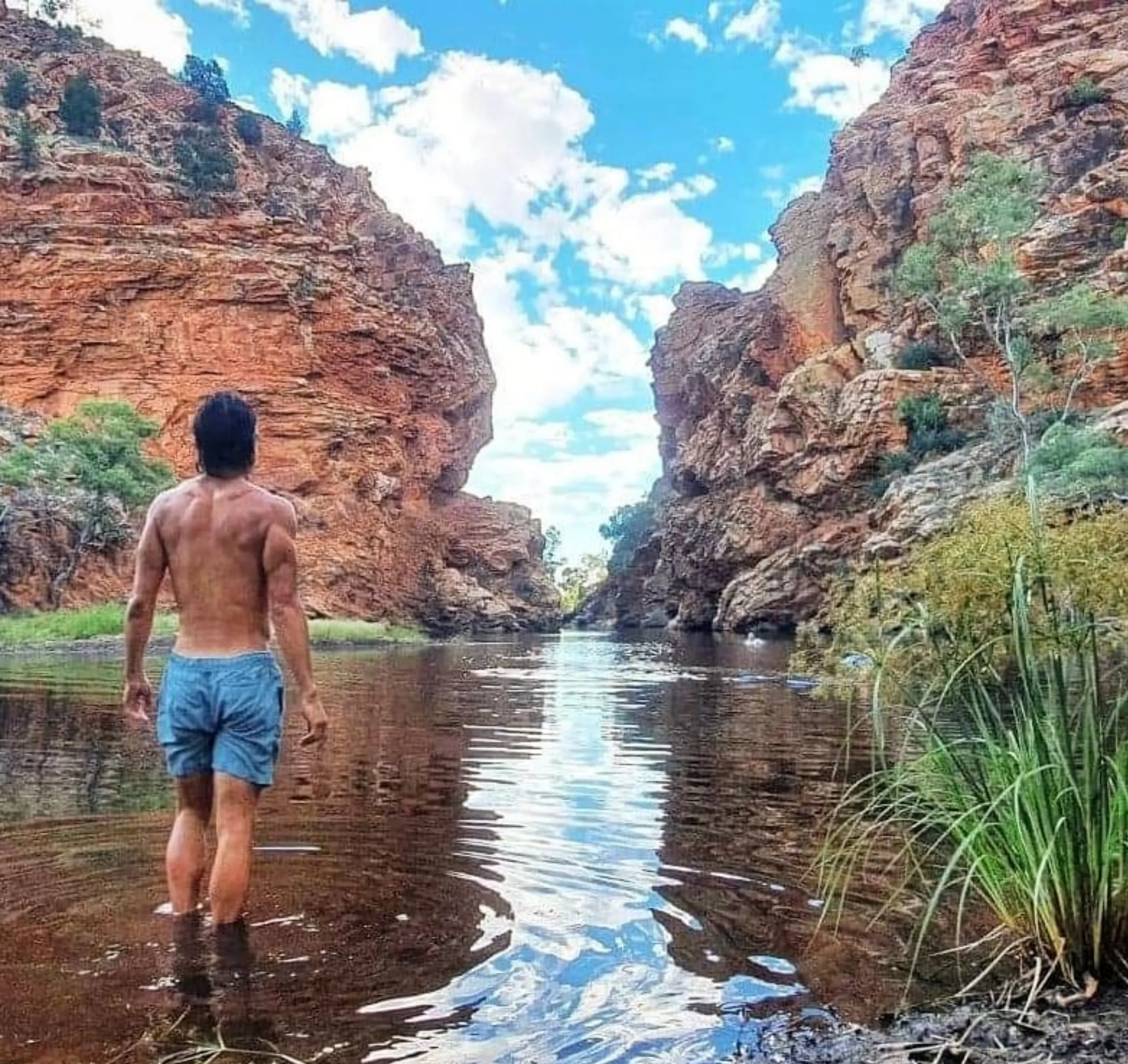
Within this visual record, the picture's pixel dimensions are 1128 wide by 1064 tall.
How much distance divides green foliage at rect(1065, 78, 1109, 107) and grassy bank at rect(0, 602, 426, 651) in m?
40.2

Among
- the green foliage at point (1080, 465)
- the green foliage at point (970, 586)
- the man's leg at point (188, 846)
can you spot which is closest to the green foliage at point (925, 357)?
the green foliage at point (1080, 465)

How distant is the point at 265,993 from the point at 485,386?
234 ft

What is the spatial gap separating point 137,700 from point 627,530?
102 metres

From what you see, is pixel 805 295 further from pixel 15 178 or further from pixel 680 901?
pixel 680 901

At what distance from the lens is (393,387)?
63406mm

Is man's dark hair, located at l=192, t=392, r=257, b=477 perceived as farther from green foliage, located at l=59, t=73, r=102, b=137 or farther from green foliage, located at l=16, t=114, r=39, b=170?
green foliage, located at l=59, t=73, r=102, b=137

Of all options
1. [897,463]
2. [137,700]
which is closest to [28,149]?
[897,463]

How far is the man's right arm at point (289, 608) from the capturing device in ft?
13.9

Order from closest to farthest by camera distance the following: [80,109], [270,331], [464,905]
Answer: [464,905] → [270,331] → [80,109]

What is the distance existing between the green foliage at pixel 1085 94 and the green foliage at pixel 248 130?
4630 centimetres

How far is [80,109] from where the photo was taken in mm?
58625

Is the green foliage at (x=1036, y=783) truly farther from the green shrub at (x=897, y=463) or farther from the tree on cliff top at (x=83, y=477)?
the green shrub at (x=897, y=463)

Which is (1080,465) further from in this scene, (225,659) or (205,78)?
(205,78)

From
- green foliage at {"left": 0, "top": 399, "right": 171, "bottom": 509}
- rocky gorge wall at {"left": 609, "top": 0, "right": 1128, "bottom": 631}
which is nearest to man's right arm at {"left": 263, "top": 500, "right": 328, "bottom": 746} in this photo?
rocky gorge wall at {"left": 609, "top": 0, "right": 1128, "bottom": 631}
